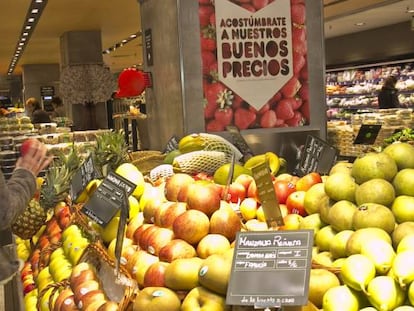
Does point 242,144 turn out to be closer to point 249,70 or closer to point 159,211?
point 249,70

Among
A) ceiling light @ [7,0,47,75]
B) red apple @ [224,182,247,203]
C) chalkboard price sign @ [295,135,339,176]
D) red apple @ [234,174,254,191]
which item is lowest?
red apple @ [224,182,247,203]

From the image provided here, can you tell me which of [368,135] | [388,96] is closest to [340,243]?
[368,135]

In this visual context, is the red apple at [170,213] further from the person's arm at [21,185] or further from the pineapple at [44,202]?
Result: the pineapple at [44,202]

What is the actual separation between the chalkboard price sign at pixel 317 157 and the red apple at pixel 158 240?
103cm

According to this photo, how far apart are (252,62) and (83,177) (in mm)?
1490

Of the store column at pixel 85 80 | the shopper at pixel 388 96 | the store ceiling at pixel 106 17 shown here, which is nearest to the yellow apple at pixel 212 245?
the store ceiling at pixel 106 17

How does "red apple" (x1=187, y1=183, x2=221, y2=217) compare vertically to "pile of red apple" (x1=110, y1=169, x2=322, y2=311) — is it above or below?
above

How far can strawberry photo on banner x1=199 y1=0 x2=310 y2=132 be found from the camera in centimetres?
448

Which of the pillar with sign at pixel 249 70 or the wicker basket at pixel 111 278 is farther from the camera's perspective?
the pillar with sign at pixel 249 70

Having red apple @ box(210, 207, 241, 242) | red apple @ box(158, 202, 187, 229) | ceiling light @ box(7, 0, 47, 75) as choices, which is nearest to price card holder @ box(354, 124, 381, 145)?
red apple @ box(158, 202, 187, 229)

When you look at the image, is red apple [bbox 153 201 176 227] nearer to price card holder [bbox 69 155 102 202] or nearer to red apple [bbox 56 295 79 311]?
red apple [bbox 56 295 79 311]

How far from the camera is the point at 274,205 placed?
2.13 metres

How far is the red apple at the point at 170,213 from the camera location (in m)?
2.56

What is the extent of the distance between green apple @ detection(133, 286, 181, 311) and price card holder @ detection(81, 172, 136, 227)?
2.48ft
